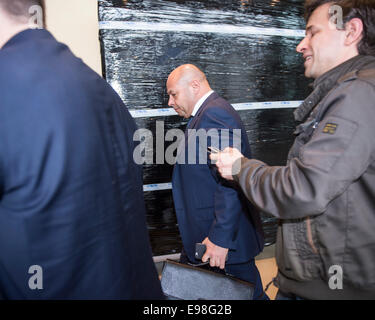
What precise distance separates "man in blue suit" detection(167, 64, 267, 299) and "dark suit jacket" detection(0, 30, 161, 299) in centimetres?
80

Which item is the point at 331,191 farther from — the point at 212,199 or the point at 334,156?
the point at 212,199

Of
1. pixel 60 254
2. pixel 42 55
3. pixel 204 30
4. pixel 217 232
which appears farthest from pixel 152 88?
pixel 60 254

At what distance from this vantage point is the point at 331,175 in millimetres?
817

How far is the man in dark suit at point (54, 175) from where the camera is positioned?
1.92 feet

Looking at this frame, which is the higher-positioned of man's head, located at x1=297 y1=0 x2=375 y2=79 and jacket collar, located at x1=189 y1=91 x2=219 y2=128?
man's head, located at x1=297 y1=0 x2=375 y2=79

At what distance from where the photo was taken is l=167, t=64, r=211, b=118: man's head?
71.1 inches

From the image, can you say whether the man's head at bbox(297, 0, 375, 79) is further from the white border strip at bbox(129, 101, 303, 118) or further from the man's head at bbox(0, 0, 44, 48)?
the white border strip at bbox(129, 101, 303, 118)

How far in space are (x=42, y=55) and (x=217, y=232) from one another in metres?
1.20

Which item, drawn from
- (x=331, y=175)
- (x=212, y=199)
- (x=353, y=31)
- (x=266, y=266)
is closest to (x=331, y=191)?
(x=331, y=175)

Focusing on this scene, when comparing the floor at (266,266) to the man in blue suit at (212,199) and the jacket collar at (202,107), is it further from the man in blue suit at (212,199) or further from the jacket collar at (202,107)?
the jacket collar at (202,107)

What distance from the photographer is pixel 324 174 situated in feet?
2.68

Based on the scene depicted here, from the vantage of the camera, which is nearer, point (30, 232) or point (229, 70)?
point (30, 232)

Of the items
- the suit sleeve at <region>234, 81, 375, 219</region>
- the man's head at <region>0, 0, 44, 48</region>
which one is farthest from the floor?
the man's head at <region>0, 0, 44, 48</region>
